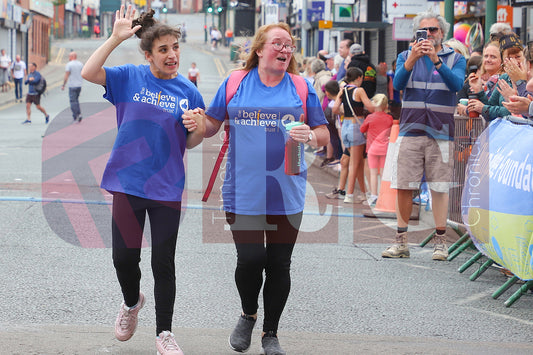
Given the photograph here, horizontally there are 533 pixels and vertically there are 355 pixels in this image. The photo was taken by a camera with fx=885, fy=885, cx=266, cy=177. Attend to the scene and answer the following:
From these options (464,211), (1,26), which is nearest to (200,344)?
(464,211)

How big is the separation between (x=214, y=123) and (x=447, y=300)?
8.10 feet

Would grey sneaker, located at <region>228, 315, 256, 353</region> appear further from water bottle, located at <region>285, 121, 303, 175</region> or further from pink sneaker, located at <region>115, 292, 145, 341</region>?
water bottle, located at <region>285, 121, 303, 175</region>

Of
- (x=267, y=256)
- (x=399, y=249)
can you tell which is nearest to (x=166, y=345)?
(x=267, y=256)

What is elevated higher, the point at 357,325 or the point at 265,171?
the point at 265,171

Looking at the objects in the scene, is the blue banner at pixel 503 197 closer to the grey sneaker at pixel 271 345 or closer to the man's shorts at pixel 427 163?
the man's shorts at pixel 427 163

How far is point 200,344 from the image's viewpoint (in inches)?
196

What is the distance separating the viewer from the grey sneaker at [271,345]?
15.7ft

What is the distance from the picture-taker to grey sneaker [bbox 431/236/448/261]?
7.97 meters

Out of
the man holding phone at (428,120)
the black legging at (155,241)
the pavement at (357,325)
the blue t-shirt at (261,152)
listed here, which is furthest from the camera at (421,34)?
the black legging at (155,241)

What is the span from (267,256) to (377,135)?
6.69 metres

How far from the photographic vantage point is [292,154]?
15.4 ft

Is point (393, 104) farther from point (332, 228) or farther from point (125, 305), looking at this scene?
point (125, 305)

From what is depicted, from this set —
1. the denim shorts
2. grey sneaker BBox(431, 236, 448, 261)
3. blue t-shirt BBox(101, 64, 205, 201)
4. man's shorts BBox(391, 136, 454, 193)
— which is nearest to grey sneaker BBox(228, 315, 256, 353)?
blue t-shirt BBox(101, 64, 205, 201)

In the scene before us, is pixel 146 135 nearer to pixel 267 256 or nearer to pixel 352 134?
pixel 267 256
